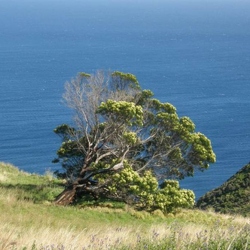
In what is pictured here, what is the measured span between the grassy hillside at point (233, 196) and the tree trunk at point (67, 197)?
12.5 metres

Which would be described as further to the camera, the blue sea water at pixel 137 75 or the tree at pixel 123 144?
the blue sea water at pixel 137 75

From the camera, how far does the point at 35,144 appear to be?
6912 cm

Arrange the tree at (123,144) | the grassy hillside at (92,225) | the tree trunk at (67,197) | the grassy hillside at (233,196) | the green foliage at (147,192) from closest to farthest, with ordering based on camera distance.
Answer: the grassy hillside at (92,225), the green foliage at (147,192), the tree trunk at (67,197), the tree at (123,144), the grassy hillside at (233,196)

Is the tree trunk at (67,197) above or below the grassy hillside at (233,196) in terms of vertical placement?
below

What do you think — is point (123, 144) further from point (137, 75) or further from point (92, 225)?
point (137, 75)

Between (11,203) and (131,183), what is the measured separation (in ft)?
15.5

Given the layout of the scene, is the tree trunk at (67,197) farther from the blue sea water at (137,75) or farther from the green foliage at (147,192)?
the blue sea water at (137,75)

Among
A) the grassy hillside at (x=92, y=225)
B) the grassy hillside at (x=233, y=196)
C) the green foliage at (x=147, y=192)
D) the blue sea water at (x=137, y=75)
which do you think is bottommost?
the grassy hillside at (x=92, y=225)

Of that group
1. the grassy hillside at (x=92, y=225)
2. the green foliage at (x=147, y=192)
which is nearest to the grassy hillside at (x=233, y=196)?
the green foliage at (x=147, y=192)

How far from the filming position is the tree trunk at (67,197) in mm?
18594

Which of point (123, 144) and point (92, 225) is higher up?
point (123, 144)

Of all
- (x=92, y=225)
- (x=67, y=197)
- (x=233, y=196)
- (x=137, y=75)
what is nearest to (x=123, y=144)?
(x=67, y=197)

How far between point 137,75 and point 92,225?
98.2 m

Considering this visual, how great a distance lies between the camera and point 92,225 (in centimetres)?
1335
